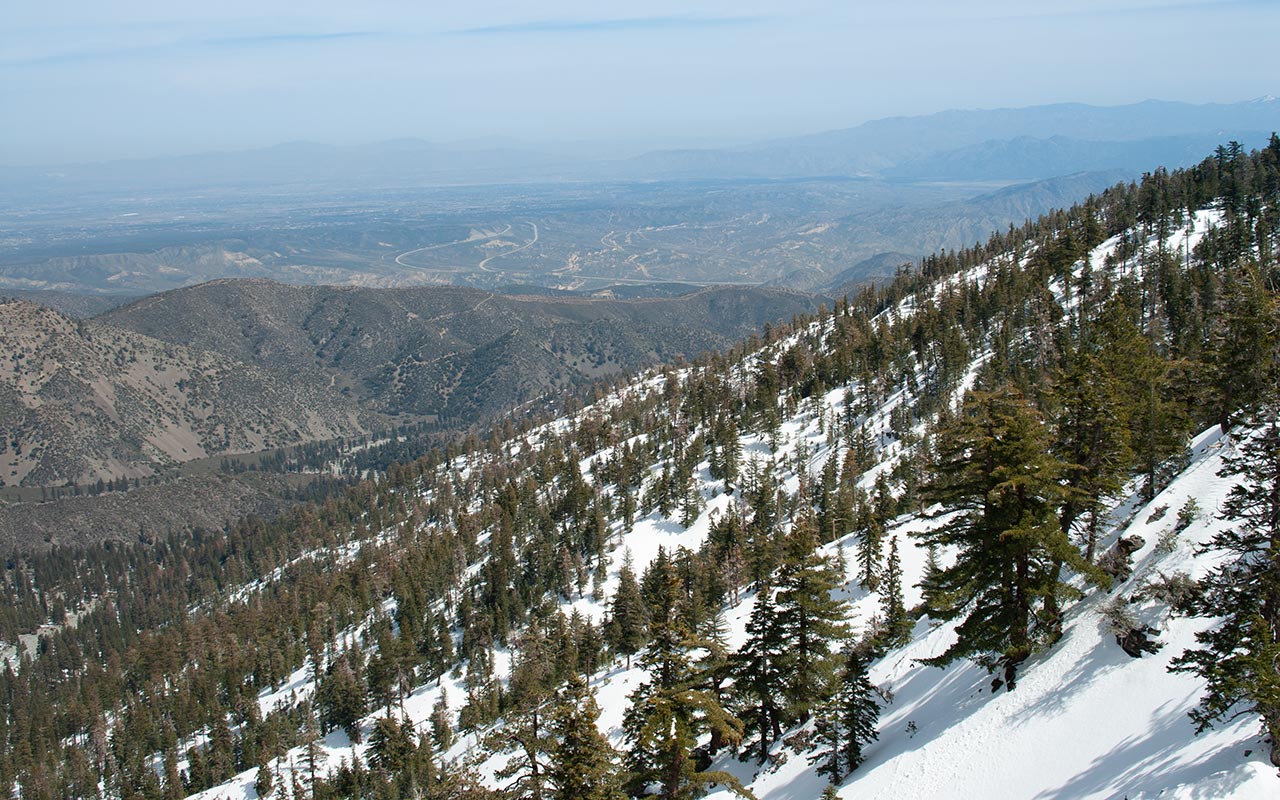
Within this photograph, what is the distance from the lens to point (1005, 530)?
86.5 feet

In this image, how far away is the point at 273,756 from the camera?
107188 mm

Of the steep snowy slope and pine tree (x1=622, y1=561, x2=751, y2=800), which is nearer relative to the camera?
the steep snowy slope

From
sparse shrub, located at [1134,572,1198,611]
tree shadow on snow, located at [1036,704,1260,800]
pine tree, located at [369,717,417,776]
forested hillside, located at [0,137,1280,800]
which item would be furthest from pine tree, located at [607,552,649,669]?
tree shadow on snow, located at [1036,704,1260,800]

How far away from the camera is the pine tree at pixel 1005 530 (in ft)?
86.9

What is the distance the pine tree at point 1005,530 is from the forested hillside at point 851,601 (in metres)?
0.14

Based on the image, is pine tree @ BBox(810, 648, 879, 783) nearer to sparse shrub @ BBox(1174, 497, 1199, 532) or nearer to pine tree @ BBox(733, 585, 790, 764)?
pine tree @ BBox(733, 585, 790, 764)

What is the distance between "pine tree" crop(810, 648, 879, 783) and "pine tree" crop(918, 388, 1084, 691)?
4.46 m

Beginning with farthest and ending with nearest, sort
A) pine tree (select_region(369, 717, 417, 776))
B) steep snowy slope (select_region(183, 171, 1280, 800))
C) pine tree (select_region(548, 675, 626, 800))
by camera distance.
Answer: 1. pine tree (select_region(369, 717, 417, 776))
2. pine tree (select_region(548, 675, 626, 800))
3. steep snowy slope (select_region(183, 171, 1280, 800))

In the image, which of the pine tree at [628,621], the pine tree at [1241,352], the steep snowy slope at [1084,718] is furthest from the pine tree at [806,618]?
the pine tree at [628,621]

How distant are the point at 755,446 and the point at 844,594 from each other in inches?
3309

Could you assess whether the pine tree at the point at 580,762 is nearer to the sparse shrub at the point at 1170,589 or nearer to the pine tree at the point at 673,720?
the pine tree at the point at 673,720

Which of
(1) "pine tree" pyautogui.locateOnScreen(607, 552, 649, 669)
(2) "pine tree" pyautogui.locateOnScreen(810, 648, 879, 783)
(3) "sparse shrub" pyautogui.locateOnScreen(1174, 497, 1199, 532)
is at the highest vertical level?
(3) "sparse shrub" pyautogui.locateOnScreen(1174, 497, 1199, 532)

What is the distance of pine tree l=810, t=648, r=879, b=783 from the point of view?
108 ft

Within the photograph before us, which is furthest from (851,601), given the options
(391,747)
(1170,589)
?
(391,747)
